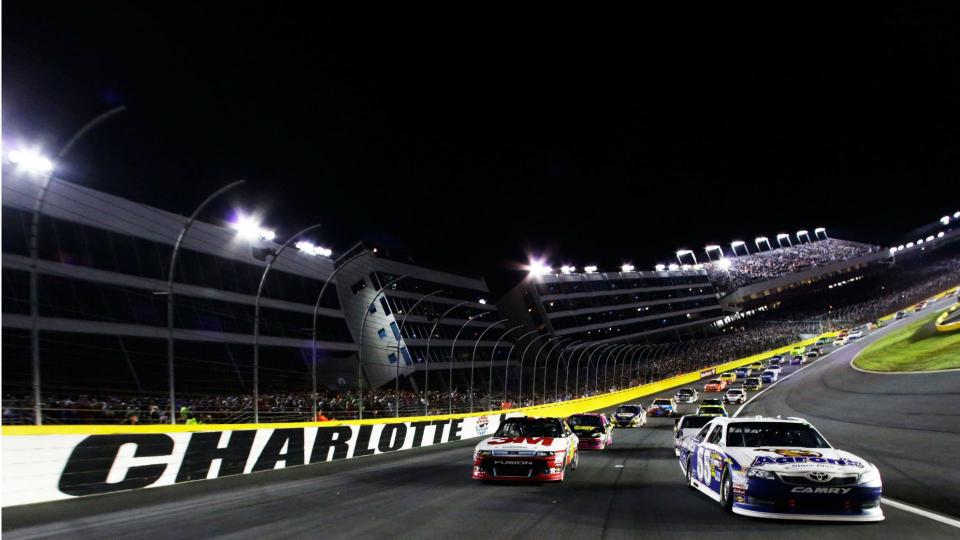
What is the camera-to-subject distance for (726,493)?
9.45 m

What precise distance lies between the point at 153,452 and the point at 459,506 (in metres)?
6.36

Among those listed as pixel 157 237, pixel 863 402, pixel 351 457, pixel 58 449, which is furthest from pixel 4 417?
pixel 863 402

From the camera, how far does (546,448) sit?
13.3m

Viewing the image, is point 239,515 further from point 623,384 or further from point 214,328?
point 623,384

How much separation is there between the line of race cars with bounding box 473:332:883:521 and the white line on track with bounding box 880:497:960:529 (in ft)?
2.40

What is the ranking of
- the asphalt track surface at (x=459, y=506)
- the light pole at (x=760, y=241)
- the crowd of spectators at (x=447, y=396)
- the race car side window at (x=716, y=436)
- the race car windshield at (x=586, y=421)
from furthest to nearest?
the light pole at (x=760, y=241) → the race car windshield at (x=586, y=421) → the crowd of spectators at (x=447, y=396) → the race car side window at (x=716, y=436) → the asphalt track surface at (x=459, y=506)

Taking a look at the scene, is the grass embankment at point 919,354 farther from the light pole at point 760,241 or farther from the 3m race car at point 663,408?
the light pole at point 760,241

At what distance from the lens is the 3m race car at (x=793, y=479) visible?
27.2 feet

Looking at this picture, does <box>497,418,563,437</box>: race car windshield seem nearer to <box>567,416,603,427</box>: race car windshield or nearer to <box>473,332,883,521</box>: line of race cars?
<box>473,332,883,521</box>: line of race cars

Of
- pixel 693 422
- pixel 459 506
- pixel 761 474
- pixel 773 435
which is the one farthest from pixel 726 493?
pixel 693 422

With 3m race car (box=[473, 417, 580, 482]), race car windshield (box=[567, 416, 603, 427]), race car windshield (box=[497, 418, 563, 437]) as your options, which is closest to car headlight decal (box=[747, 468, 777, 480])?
3m race car (box=[473, 417, 580, 482])

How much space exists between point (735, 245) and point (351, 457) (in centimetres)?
17707

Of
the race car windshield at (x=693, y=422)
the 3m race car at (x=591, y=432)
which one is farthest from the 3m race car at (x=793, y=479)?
the 3m race car at (x=591, y=432)

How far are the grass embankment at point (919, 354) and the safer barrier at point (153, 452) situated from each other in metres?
25.9
